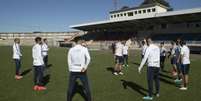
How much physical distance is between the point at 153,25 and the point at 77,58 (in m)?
52.0

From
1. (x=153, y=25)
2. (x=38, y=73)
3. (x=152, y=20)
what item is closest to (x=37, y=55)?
(x=38, y=73)

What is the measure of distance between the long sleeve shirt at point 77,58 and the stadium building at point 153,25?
36.7 metres

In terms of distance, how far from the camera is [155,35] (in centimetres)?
5397

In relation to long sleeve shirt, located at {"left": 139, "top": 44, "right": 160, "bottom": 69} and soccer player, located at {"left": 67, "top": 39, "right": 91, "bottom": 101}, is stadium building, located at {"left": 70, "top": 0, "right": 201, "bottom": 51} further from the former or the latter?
soccer player, located at {"left": 67, "top": 39, "right": 91, "bottom": 101}

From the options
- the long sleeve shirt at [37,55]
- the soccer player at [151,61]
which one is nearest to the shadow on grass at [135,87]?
the soccer player at [151,61]

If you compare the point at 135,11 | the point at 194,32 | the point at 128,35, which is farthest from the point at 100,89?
the point at 135,11

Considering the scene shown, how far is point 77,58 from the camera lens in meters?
6.87

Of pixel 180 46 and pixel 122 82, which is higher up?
pixel 180 46

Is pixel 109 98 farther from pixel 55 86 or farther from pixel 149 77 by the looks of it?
pixel 55 86

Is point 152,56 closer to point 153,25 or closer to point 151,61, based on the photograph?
point 151,61

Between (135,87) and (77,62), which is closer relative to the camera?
(77,62)

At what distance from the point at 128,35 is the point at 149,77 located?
52.3m

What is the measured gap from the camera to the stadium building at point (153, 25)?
4701 cm

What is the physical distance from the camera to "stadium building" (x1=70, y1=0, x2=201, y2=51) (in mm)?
47009
